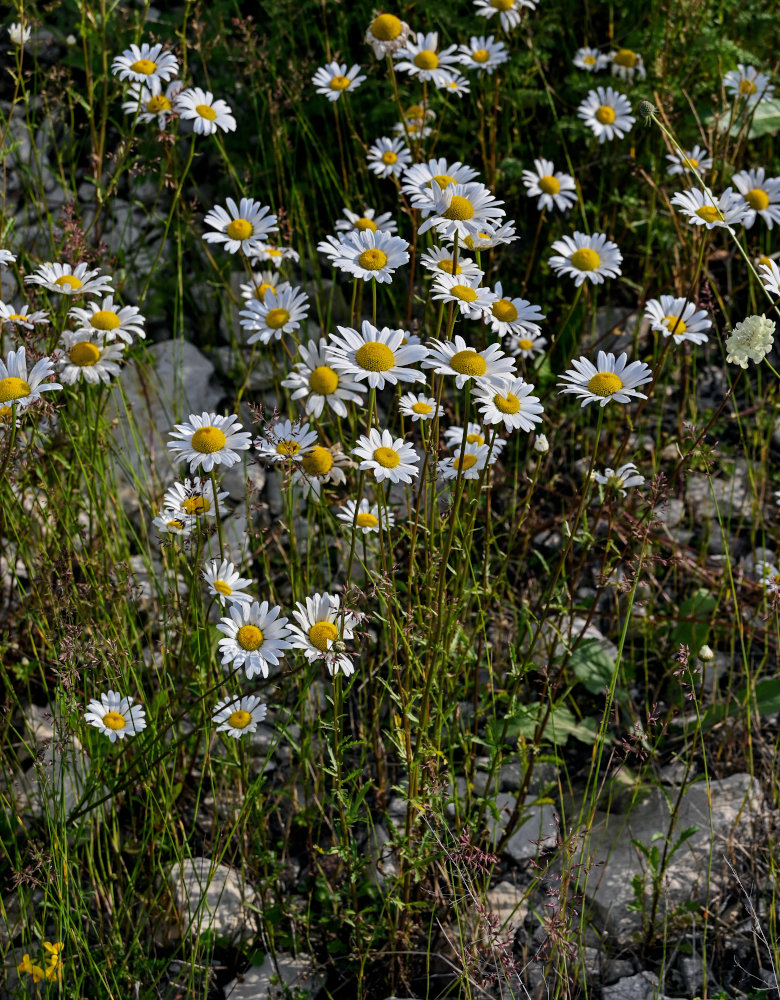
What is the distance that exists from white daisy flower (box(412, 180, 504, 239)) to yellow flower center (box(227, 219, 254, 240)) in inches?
28.0

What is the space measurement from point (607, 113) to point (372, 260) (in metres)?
1.92

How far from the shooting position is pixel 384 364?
6.06ft

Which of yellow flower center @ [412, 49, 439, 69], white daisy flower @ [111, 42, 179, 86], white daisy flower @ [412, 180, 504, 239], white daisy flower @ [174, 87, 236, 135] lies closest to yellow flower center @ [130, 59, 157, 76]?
white daisy flower @ [111, 42, 179, 86]

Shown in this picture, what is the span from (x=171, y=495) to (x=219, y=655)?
3.10ft

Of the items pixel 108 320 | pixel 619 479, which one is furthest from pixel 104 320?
pixel 619 479

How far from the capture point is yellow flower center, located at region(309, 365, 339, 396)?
2.02 metres

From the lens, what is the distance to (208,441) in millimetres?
1962

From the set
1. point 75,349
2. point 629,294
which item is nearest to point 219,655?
point 75,349

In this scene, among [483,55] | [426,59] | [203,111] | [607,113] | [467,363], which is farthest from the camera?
[607,113]

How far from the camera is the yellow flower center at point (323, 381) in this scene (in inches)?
79.5

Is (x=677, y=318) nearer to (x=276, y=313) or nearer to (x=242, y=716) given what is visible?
(x=276, y=313)

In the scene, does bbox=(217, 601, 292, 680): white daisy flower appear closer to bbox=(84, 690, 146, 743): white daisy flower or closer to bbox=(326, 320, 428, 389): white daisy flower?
bbox=(84, 690, 146, 743): white daisy flower

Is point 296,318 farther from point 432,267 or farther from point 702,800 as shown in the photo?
point 702,800

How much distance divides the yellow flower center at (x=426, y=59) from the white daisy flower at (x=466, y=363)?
1.82 meters
